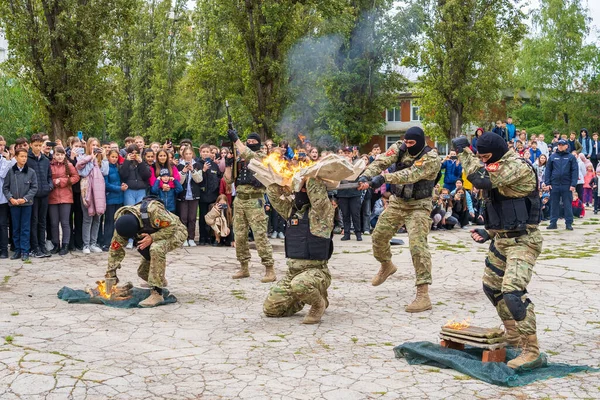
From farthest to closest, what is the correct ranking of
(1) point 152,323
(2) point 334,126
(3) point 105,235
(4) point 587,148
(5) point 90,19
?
(2) point 334,126 → (4) point 587,148 → (5) point 90,19 → (3) point 105,235 → (1) point 152,323

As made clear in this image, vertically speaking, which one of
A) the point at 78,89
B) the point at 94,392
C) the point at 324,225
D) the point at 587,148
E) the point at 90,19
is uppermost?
the point at 90,19

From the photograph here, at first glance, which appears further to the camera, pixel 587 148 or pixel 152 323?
pixel 587 148

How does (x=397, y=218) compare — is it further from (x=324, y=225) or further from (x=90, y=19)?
(x=90, y=19)

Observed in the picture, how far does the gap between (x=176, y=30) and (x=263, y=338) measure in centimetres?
3865

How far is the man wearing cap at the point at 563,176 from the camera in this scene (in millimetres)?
15930

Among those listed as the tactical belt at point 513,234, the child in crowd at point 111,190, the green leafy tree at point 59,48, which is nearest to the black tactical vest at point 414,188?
the tactical belt at point 513,234

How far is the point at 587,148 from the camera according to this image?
22.2 m

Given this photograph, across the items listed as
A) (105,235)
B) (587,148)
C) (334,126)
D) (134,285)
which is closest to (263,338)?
(134,285)

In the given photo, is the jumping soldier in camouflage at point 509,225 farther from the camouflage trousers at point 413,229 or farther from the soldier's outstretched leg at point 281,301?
the soldier's outstretched leg at point 281,301

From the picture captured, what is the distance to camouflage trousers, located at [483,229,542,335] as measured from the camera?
18.8 ft

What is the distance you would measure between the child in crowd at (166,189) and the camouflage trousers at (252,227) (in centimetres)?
309

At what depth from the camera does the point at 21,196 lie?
35.9ft

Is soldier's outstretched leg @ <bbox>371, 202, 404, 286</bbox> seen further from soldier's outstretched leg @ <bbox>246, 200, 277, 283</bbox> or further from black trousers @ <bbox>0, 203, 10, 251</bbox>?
black trousers @ <bbox>0, 203, 10, 251</bbox>

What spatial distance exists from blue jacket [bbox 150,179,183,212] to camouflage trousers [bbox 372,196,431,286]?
5342mm
